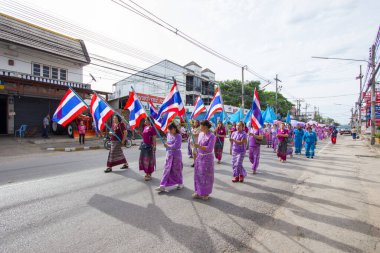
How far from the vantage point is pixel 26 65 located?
18.2 meters

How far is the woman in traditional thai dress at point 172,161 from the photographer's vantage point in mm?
5648

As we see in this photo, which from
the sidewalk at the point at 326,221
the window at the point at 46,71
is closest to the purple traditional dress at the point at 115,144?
the sidewalk at the point at 326,221

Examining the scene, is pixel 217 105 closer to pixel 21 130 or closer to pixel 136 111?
pixel 136 111

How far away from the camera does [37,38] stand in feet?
60.9

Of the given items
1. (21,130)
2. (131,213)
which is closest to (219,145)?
(131,213)

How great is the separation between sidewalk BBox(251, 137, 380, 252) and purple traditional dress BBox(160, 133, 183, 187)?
91.6 inches

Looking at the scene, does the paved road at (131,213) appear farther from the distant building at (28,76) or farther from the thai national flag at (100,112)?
the distant building at (28,76)

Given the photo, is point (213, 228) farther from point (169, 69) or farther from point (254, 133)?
point (169, 69)

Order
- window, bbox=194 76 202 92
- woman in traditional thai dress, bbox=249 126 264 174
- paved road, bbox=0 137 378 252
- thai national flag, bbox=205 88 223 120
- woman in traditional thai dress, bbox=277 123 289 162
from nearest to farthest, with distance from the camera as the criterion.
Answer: paved road, bbox=0 137 378 252 < woman in traditional thai dress, bbox=249 126 264 174 < thai national flag, bbox=205 88 223 120 < woman in traditional thai dress, bbox=277 123 289 162 < window, bbox=194 76 202 92

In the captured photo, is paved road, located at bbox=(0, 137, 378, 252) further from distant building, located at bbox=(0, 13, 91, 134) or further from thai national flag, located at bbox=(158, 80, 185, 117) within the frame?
distant building, located at bbox=(0, 13, 91, 134)

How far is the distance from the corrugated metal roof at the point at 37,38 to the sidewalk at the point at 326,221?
14.5 metres

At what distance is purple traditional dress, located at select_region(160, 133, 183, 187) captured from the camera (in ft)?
18.6

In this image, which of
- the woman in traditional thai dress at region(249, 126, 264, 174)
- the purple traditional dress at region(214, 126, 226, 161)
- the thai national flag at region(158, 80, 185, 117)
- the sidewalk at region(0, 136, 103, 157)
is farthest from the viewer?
the sidewalk at region(0, 136, 103, 157)

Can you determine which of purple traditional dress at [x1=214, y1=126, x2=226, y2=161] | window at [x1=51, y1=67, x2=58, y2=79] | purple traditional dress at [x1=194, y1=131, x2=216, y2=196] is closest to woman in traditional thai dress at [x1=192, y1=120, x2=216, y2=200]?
purple traditional dress at [x1=194, y1=131, x2=216, y2=196]
